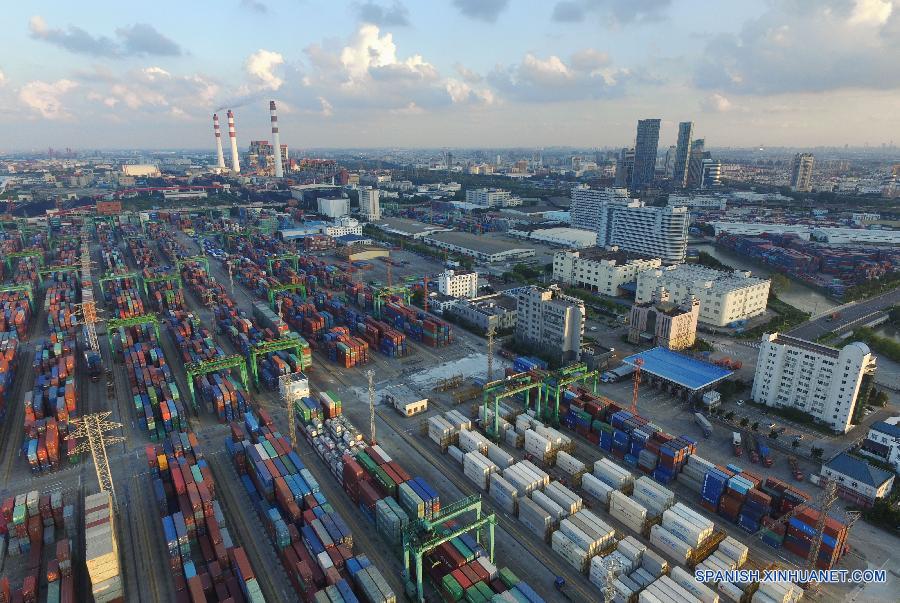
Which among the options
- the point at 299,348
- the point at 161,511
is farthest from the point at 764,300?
the point at 161,511

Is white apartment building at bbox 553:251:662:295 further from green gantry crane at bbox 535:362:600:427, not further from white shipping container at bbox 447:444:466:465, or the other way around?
white shipping container at bbox 447:444:466:465

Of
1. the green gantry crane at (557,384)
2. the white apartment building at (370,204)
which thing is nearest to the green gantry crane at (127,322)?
the green gantry crane at (557,384)

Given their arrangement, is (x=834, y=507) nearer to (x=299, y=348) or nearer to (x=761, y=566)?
(x=761, y=566)

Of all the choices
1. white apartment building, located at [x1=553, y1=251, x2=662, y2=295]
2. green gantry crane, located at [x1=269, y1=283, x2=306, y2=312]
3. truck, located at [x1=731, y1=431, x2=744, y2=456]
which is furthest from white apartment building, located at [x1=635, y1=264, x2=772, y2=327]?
green gantry crane, located at [x1=269, y1=283, x2=306, y2=312]

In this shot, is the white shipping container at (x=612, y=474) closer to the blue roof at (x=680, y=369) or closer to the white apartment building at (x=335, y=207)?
the blue roof at (x=680, y=369)

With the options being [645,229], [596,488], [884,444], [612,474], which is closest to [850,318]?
[884,444]

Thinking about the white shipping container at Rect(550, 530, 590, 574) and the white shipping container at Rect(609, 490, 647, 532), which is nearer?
the white shipping container at Rect(550, 530, 590, 574)

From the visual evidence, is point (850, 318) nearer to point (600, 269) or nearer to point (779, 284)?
point (779, 284)

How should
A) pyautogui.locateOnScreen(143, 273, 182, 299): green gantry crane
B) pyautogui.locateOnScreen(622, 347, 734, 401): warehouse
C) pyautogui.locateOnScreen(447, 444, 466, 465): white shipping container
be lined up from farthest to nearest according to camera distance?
pyautogui.locateOnScreen(143, 273, 182, 299): green gantry crane < pyautogui.locateOnScreen(622, 347, 734, 401): warehouse < pyautogui.locateOnScreen(447, 444, 466, 465): white shipping container
